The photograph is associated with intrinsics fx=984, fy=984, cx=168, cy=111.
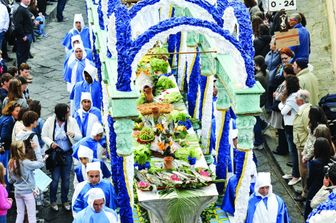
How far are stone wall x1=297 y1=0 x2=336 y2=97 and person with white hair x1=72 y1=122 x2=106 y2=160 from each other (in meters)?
5.91

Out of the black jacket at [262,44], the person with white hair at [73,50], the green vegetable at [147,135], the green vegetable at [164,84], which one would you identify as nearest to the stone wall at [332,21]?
the black jacket at [262,44]

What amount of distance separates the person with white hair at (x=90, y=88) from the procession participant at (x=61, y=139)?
1755 millimetres

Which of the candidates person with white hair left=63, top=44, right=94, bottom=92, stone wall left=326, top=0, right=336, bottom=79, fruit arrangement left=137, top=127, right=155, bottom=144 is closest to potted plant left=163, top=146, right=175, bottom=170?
fruit arrangement left=137, top=127, right=155, bottom=144

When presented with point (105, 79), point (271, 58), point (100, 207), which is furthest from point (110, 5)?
point (271, 58)

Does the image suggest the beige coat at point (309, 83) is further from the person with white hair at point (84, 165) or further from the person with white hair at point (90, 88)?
the person with white hair at point (84, 165)

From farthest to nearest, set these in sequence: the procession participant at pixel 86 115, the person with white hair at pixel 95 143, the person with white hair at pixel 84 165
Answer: the procession participant at pixel 86 115 < the person with white hair at pixel 95 143 < the person with white hair at pixel 84 165

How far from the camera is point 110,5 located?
13.4 meters

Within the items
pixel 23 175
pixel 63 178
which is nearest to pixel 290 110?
pixel 63 178

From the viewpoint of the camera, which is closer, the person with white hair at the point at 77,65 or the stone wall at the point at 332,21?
the person with white hair at the point at 77,65

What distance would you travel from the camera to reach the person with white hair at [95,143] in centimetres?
1420

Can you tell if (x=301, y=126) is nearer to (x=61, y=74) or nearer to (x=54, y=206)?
(x=54, y=206)

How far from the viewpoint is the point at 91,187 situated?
12.8m

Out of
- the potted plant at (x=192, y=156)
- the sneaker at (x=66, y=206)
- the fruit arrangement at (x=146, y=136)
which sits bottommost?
the sneaker at (x=66, y=206)

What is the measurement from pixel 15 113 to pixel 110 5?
2542mm
